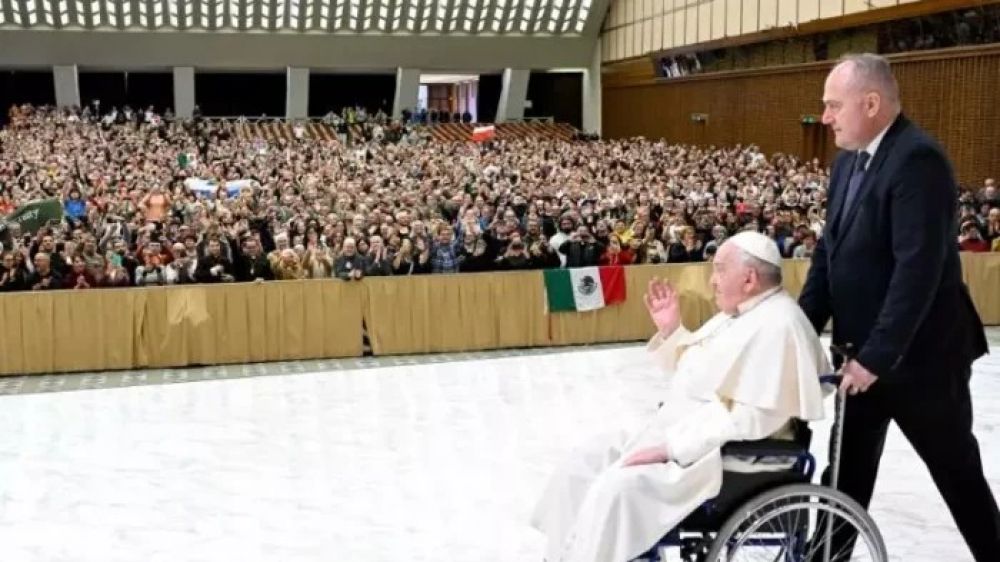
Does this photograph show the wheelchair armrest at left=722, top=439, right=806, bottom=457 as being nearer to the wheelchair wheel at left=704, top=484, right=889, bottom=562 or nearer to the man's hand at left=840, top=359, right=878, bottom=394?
the wheelchair wheel at left=704, top=484, right=889, bottom=562

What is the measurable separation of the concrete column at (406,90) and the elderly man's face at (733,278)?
42439mm

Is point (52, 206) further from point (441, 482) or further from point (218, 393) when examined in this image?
point (441, 482)

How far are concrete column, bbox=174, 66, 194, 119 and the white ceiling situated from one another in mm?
1587

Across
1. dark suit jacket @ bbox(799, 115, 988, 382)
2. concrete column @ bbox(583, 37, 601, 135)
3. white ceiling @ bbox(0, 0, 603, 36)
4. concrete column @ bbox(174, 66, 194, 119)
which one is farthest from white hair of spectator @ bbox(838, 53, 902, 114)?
concrete column @ bbox(174, 66, 194, 119)

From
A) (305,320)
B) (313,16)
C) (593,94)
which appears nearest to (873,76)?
(305,320)

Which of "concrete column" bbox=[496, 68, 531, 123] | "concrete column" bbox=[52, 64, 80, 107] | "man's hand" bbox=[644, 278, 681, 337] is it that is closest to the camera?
"man's hand" bbox=[644, 278, 681, 337]

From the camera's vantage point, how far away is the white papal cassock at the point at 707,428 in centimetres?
360

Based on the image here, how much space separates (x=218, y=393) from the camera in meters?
9.53

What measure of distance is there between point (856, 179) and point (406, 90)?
43.5 meters

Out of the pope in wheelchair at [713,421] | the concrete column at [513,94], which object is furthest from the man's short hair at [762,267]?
the concrete column at [513,94]

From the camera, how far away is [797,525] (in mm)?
3830

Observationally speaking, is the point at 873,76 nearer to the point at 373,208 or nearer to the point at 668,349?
the point at 668,349

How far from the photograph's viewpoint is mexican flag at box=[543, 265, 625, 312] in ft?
39.8

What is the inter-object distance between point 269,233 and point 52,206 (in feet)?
10.7
